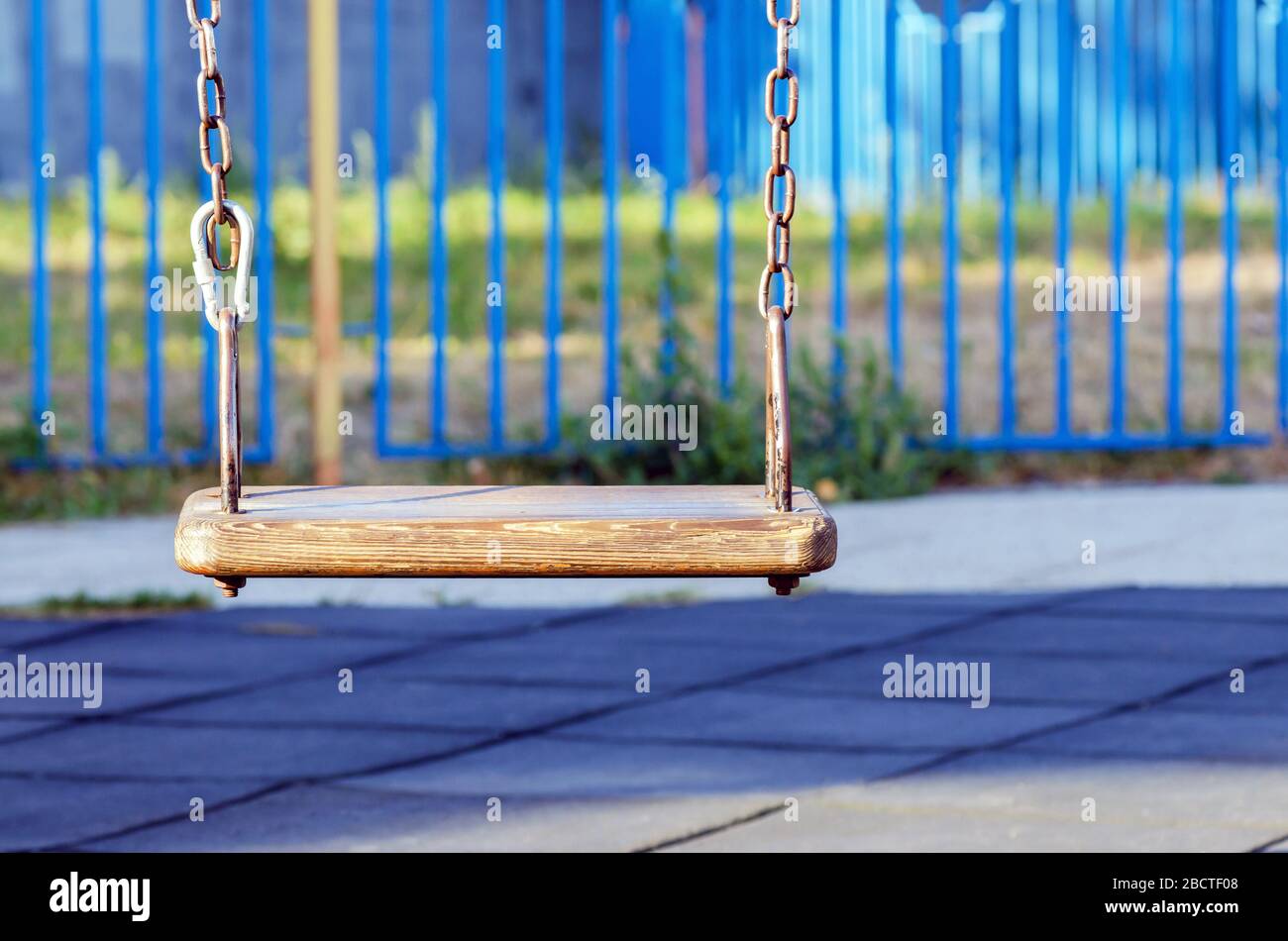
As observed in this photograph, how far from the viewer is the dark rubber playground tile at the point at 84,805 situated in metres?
3.47

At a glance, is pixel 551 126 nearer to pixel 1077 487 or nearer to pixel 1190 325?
pixel 1077 487

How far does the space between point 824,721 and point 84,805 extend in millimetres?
1459

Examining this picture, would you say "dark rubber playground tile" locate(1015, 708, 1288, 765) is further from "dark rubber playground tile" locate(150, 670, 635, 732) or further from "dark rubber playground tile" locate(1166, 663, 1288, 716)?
"dark rubber playground tile" locate(150, 670, 635, 732)

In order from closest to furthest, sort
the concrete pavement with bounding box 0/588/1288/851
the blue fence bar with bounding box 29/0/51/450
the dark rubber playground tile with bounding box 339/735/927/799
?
1. the concrete pavement with bounding box 0/588/1288/851
2. the dark rubber playground tile with bounding box 339/735/927/799
3. the blue fence bar with bounding box 29/0/51/450

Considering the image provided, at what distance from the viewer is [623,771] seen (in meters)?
3.86

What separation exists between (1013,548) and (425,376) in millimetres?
3205

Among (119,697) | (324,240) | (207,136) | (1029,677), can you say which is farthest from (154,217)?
(207,136)

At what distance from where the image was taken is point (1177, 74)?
7668 millimetres

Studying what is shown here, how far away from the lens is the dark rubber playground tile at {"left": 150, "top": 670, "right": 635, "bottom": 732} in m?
4.30

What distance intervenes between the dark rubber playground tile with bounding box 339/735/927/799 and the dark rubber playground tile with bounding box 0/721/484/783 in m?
0.13

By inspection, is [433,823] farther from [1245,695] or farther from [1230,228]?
[1230,228]

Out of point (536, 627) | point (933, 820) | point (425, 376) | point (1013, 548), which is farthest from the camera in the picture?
point (425, 376)

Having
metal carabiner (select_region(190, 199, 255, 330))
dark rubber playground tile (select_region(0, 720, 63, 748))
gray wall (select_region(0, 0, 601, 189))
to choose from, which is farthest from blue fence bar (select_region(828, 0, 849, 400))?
gray wall (select_region(0, 0, 601, 189))
